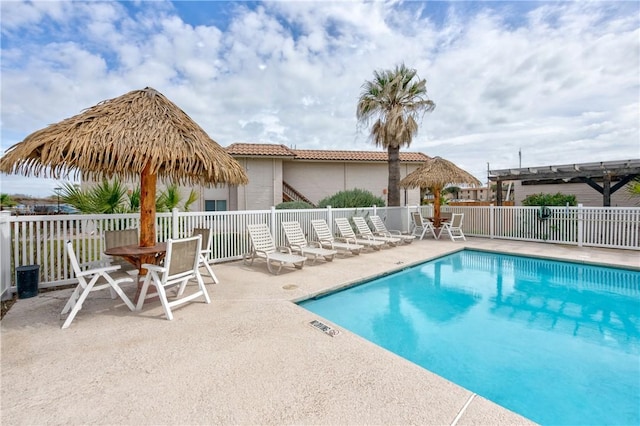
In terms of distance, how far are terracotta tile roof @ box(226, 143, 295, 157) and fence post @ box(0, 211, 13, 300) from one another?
11063 mm

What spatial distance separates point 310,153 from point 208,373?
17.3m

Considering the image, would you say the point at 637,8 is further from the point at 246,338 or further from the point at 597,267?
the point at 246,338

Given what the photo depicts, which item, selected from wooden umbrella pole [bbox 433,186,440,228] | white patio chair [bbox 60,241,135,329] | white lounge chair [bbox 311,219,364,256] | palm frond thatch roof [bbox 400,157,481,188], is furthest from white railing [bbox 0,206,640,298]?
white patio chair [bbox 60,241,135,329]

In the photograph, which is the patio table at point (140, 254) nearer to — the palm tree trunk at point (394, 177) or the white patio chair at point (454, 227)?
the white patio chair at point (454, 227)

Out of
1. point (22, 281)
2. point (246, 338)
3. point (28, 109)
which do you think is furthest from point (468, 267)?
point (28, 109)

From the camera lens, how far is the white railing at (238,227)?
5.67 metres

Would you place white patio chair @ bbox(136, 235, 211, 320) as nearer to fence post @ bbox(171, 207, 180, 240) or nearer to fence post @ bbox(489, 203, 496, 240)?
fence post @ bbox(171, 207, 180, 240)

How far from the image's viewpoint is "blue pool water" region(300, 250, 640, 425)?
3111 millimetres

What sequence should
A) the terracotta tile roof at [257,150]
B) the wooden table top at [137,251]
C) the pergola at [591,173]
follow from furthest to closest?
the terracotta tile roof at [257,150], the pergola at [591,173], the wooden table top at [137,251]

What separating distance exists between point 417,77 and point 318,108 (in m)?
6.44

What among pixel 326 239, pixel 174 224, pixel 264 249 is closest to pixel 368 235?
pixel 326 239

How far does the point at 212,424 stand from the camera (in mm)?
2221

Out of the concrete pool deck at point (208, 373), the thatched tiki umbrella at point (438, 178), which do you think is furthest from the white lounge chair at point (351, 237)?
the concrete pool deck at point (208, 373)

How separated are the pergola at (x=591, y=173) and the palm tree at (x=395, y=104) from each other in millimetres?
6416
